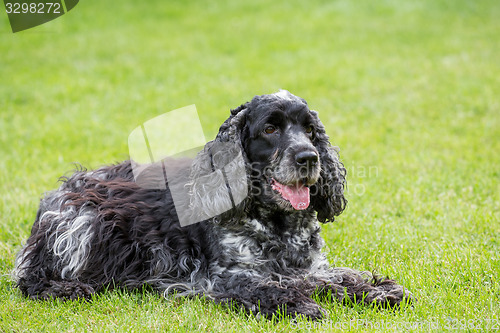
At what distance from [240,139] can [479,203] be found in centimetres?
317

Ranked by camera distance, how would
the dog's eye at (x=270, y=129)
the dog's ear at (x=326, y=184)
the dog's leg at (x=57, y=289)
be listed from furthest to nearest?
the dog's ear at (x=326, y=184) < the dog's leg at (x=57, y=289) < the dog's eye at (x=270, y=129)

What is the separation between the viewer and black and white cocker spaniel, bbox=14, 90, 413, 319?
14.1 feet

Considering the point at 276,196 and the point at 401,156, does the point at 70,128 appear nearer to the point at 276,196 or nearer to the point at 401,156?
the point at 401,156

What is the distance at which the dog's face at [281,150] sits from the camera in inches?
168

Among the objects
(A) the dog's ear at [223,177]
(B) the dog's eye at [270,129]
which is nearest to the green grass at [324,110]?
(A) the dog's ear at [223,177]

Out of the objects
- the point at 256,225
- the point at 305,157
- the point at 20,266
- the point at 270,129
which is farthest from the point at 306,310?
the point at 20,266

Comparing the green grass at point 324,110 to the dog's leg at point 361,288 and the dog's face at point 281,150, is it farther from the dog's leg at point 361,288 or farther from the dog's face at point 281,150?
the dog's face at point 281,150

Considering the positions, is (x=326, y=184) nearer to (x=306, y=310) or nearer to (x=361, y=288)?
(x=361, y=288)

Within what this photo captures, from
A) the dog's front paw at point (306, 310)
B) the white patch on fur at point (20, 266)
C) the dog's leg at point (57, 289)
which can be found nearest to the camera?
the dog's front paw at point (306, 310)

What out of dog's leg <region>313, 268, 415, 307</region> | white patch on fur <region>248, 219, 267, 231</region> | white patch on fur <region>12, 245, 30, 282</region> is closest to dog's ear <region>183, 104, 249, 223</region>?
white patch on fur <region>248, 219, 267, 231</region>

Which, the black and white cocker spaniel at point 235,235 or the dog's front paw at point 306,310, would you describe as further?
the black and white cocker spaniel at point 235,235

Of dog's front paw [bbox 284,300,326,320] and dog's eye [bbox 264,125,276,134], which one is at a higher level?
dog's eye [bbox 264,125,276,134]

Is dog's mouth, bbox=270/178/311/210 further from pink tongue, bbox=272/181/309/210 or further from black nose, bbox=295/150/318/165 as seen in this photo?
black nose, bbox=295/150/318/165

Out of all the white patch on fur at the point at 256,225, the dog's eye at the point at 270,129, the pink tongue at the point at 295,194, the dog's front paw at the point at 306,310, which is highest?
the dog's eye at the point at 270,129
